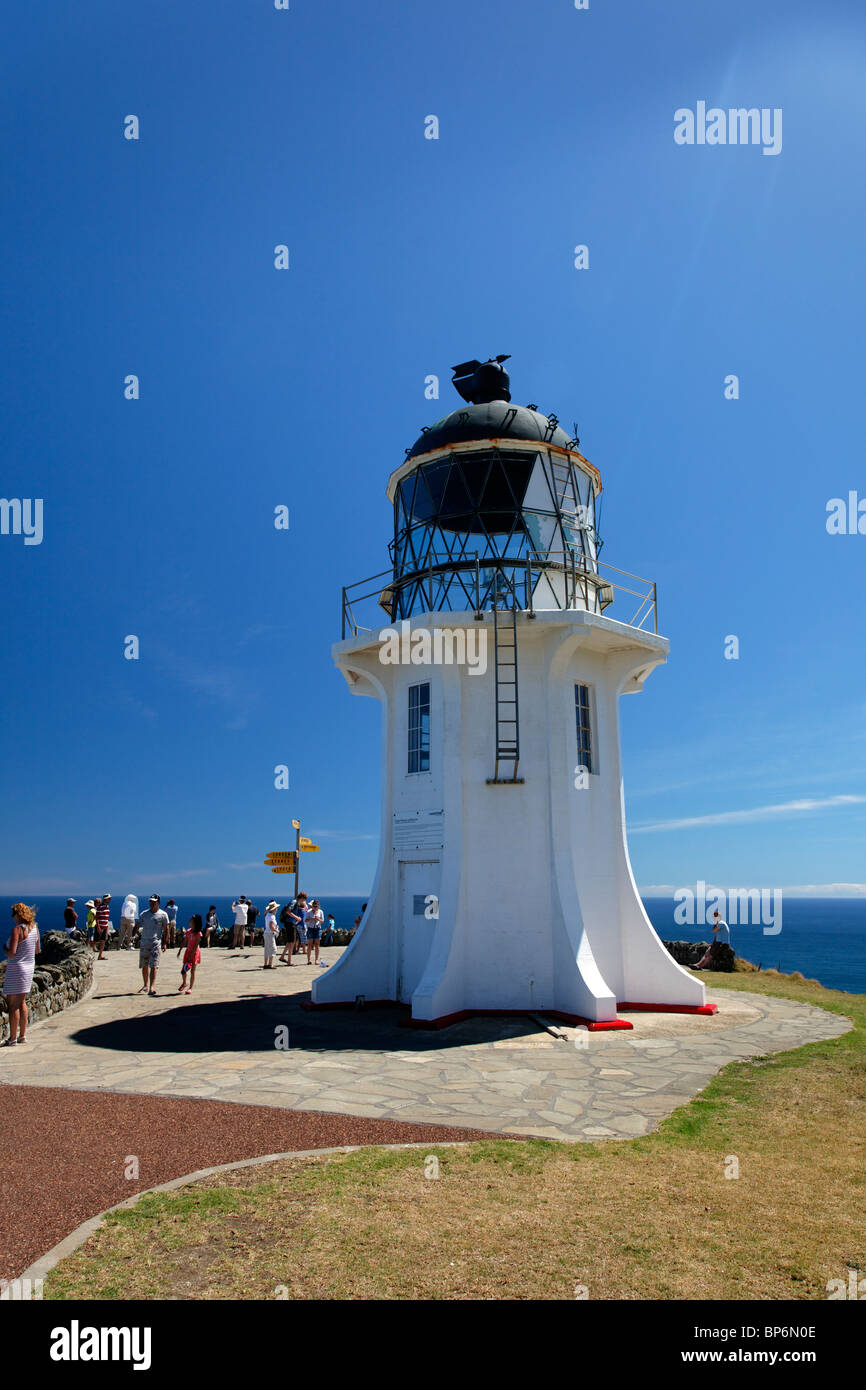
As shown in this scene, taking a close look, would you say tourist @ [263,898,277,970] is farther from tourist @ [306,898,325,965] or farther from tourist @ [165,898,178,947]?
tourist @ [165,898,178,947]

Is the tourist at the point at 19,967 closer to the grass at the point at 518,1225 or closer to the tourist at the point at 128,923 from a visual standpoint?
the grass at the point at 518,1225

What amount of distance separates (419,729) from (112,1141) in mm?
9514

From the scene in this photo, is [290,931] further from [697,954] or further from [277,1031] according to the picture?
[697,954]

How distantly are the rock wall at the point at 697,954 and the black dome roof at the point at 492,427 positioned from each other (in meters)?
14.0

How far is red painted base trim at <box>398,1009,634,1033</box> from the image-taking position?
44.5ft

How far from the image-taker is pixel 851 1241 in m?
5.41

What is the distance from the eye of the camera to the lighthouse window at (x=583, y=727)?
A: 16109 mm

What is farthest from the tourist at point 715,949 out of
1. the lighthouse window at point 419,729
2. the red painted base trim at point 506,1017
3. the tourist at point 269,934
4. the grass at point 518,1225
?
the grass at point 518,1225

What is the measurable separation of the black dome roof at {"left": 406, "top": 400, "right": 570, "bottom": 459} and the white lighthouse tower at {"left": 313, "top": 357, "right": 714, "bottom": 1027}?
0.04 meters

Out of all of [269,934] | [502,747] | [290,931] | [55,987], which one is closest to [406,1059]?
[502,747]

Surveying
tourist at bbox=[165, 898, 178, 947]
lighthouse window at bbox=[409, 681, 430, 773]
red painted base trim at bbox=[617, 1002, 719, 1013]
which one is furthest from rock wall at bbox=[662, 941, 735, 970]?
tourist at bbox=[165, 898, 178, 947]
